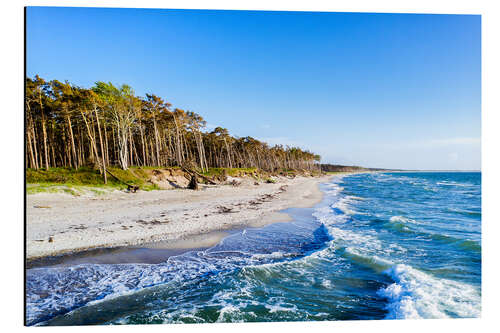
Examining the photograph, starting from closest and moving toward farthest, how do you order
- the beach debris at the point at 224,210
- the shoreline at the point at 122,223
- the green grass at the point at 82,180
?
the shoreline at the point at 122,223 < the green grass at the point at 82,180 < the beach debris at the point at 224,210

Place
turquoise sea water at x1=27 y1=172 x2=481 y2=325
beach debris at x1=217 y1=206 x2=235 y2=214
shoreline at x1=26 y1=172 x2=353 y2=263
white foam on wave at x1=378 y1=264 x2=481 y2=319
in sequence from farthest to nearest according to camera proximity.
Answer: beach debris at x1=217 y1=206 x2=235 y2=214 → shoreline at x1=26 y1=172 x2=353 y2=263 → white foam on wave at x1=378 y1=264 x2=481 y2=319 → turquoise sea water at x1=27 y1=172 x2=481 y2=325

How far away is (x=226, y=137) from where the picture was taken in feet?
152

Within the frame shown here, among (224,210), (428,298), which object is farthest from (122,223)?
(428,298)

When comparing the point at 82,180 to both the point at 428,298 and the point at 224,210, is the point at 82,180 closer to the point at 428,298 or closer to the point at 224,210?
the point at 224,210

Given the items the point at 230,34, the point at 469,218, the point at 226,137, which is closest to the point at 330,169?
the point at 226,137

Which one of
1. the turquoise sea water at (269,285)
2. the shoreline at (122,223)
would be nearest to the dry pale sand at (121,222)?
the shoreline at (122,223)

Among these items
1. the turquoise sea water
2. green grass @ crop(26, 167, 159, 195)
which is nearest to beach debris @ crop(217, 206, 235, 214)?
the turquoise sea water

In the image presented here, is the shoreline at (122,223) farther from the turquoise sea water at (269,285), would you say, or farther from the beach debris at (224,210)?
the turquoise sea water at (269,285)

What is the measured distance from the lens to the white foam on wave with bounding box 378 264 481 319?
372 centimetres

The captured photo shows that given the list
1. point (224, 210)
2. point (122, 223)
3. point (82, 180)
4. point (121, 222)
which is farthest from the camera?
point (82, 180)

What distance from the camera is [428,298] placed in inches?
159

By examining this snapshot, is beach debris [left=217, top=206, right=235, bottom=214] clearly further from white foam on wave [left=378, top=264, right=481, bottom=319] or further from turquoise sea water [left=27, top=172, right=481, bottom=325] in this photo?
white foam on wave [left=378, top=264, right=481, bottom=319]

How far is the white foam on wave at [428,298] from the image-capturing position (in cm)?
372

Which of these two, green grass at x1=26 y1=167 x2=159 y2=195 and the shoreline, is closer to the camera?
the shoreline
